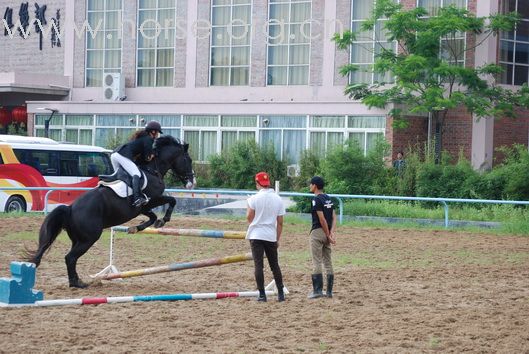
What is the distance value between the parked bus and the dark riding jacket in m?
16.2

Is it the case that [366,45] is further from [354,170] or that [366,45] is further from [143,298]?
[143,298]

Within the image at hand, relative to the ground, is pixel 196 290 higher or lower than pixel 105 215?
lower

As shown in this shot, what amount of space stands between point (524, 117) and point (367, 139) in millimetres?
6225

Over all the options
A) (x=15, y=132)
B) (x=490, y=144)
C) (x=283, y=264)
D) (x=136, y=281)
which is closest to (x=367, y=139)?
(x=490, y=144)

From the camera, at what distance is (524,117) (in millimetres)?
40250

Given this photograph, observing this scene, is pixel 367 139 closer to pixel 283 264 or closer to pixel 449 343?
pixel 283 264

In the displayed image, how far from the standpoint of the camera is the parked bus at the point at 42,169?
31203 millimetres

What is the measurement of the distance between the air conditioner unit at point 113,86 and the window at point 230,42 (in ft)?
13.7

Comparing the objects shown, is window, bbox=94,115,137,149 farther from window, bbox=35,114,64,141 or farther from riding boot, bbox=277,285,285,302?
riding boot, bbox=277,285,285,302

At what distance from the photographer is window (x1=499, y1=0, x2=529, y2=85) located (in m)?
39.5

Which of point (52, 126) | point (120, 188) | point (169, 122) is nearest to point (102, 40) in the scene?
point (52, 126)

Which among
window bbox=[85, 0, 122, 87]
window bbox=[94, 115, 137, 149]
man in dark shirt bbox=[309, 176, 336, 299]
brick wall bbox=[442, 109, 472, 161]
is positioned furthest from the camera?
window bbox=[85, 0, 122, 87]

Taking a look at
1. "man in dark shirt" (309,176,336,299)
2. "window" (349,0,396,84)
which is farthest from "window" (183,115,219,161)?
"man in dark shirt" (309,176,336,299)

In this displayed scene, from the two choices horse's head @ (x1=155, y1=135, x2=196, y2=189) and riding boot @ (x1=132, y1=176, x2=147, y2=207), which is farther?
horse's head @ (x1=155, y1=135, x2=196, y2=189)
